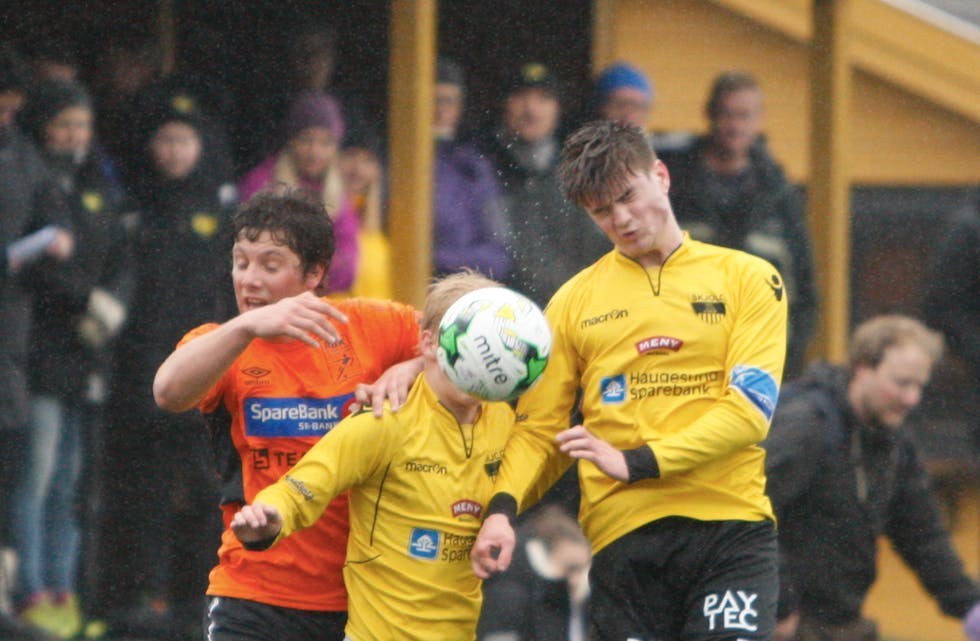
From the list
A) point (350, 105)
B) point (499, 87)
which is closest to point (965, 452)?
point (499, 87)

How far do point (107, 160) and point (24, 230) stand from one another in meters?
0.84

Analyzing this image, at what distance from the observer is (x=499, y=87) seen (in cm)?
1020

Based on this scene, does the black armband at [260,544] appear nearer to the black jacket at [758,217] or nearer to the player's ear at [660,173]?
the player's ear at [660,173]

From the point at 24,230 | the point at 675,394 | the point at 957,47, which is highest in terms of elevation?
the point at 957,47

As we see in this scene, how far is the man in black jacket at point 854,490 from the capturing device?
23.0 feet

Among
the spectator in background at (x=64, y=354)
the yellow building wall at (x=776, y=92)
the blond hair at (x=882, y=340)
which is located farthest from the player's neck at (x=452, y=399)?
the yellow building wall at (x=776, y=92)

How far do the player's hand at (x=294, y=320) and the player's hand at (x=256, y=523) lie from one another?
44 centimetres

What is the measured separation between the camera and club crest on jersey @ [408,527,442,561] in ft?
16.7

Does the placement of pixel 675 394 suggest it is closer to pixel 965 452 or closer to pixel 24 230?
pixel 24 230

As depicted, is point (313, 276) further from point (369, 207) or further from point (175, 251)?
point (369, 207)

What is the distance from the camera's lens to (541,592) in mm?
8031

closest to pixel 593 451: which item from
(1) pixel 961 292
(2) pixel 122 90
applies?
(1) pixel 961 292

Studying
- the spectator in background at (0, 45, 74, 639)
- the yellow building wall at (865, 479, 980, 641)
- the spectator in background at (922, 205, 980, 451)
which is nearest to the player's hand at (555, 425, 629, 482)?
the spectator in background at (0, 45, 74, 639)

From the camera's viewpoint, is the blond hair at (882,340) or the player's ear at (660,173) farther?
the blond hair at (882,340)
